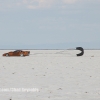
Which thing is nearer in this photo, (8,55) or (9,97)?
(9,97)

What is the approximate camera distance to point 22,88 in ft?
38.2

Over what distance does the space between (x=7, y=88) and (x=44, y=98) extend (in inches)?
108

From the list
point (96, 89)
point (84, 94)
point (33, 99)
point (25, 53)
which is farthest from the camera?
point (25, 53)

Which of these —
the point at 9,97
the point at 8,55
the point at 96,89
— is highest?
the point at 9,97

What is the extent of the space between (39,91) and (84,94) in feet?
5.79

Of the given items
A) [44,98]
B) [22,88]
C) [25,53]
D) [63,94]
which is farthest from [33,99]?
[25,53]

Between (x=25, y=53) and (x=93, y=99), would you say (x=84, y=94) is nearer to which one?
(x=93, y=99)

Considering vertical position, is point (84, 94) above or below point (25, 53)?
above

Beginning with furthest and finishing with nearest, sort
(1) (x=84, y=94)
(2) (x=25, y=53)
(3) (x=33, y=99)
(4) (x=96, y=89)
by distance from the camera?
1. (2) (x=25, y=53)
2. (4) (x=96, y=89)
3. (1) (x=84, y=94)
4. (3) (x=33, y=99)

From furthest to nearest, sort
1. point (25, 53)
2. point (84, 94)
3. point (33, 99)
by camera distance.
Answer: point (25, 53) < point (84, 94) < point (33, 99)

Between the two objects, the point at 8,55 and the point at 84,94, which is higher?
the point at 84,94

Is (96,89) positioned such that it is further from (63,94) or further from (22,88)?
(22,88)

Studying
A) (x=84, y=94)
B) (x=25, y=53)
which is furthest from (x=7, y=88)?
(x=25, y=53)

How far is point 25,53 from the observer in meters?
47.2
